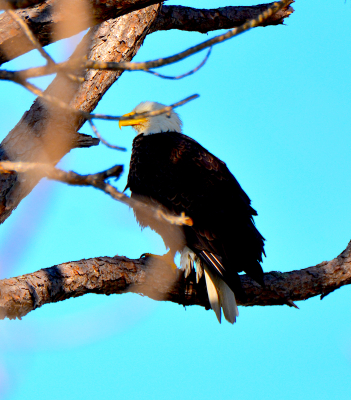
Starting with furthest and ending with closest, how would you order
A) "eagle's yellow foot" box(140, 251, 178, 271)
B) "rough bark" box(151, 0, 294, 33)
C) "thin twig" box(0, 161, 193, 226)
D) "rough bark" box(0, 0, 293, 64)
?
"rough bark" box(151, 0, 294, 33) < "eagle's yellow foot" box(140, 251, 178, 271) < "rough bark" box(0, 0, 293, 64) < "thin twig" box(0, 161, 193, 226)

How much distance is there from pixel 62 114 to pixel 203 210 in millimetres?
1353

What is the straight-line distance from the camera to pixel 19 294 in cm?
270

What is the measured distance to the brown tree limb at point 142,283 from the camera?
2756 mm

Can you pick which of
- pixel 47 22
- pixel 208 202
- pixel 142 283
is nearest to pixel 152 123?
pixel 208 202

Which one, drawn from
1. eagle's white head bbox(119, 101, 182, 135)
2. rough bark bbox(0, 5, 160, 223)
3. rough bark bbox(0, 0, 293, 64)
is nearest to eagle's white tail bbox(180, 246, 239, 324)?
rough bark bbox(0, 5, 160, 223)

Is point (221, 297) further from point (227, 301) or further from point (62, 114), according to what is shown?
point (62, 114)

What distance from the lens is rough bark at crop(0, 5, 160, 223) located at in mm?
3253

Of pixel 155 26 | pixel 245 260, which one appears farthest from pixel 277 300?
pixel 155 26

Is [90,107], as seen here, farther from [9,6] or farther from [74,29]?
[9,6]

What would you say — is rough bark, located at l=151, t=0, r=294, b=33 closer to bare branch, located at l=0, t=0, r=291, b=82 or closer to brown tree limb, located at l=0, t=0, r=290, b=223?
brown tree limb, located at l=0, t=0, r=290, b=223

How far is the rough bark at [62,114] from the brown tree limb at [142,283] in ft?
2.34

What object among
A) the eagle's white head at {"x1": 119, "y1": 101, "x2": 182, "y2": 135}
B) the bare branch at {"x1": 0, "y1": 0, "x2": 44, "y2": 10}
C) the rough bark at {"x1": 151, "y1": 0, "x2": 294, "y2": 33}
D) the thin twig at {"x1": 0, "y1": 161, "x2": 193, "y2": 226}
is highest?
the rough bark at {"x1": 151, "y1": 0, "x2": 294, "y2": 33}

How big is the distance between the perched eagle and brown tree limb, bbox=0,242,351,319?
21cm

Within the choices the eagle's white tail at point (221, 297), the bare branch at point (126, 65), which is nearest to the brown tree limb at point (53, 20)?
the bare branch at point (126, 65)
